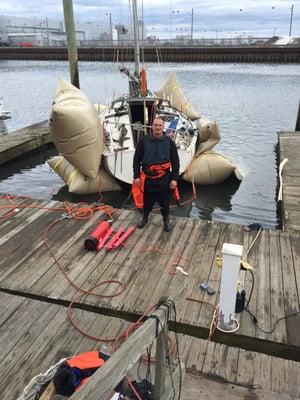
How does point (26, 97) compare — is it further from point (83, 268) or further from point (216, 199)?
point (83, 268)

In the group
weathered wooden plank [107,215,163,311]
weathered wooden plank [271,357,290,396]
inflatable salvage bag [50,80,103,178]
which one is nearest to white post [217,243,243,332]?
weathered wooden plank [271,357,290,396]

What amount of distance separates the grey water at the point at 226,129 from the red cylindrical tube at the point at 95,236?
13.0 feet

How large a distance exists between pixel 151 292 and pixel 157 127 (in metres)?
2.41

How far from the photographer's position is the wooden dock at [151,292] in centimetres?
354

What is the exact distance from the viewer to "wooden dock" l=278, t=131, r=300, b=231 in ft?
23.6

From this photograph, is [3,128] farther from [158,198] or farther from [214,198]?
[158,198]

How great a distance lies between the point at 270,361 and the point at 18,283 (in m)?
3.19

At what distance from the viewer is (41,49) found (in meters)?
Result: 64.3

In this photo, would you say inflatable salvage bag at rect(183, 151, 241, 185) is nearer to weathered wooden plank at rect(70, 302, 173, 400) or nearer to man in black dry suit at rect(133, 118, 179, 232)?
man in black dry suit at rect(133, 118, 179, 232)

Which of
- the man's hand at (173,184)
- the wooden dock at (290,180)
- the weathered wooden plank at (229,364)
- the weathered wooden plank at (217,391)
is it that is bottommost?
the wooden dock at (290,180)

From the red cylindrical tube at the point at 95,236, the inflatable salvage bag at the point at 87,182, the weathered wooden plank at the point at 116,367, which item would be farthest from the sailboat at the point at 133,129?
the weathered wooden plank at the point at 116,367

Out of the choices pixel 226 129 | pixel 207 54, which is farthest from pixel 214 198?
pixel 207 54

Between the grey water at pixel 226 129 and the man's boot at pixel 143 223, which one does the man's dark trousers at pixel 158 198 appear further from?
the grey water at pixel 226 129

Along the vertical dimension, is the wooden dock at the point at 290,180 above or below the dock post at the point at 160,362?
below
